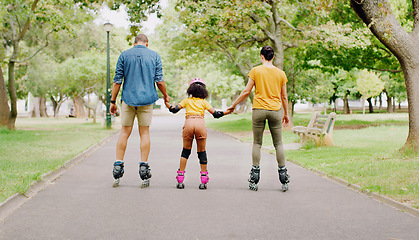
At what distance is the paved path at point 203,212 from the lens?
14.4 feet

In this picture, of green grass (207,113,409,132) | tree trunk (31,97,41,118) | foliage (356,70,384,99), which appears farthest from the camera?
tree trunk (31,97,41,118)

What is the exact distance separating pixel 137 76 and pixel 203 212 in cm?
235

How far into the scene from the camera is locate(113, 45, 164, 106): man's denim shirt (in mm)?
6414

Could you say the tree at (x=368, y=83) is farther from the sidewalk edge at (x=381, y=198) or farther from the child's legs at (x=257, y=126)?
the child's legs at (x=257, y=126)

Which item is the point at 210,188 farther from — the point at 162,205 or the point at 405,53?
the point at 405,53

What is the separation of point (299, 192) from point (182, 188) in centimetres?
174

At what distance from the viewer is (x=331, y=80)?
159ft

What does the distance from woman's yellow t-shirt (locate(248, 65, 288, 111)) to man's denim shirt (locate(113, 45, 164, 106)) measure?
148 centimetres

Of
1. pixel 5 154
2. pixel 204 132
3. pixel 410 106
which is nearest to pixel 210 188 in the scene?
pixel 204 132

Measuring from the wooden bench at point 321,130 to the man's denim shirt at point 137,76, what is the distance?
6804 millimetres

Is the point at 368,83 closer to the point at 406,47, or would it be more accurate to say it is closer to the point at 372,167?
the point at 406,47

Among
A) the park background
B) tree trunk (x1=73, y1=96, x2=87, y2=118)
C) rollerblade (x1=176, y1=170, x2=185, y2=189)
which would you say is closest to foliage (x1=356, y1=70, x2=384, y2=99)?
the park background

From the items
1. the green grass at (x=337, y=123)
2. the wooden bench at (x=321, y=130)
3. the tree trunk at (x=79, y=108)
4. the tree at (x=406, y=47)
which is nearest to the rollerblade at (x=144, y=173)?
the tree at (x=406, y=47)

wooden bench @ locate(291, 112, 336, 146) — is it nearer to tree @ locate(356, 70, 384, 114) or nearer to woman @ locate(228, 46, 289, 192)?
woman @ locate(228, 46, 289, 192)
